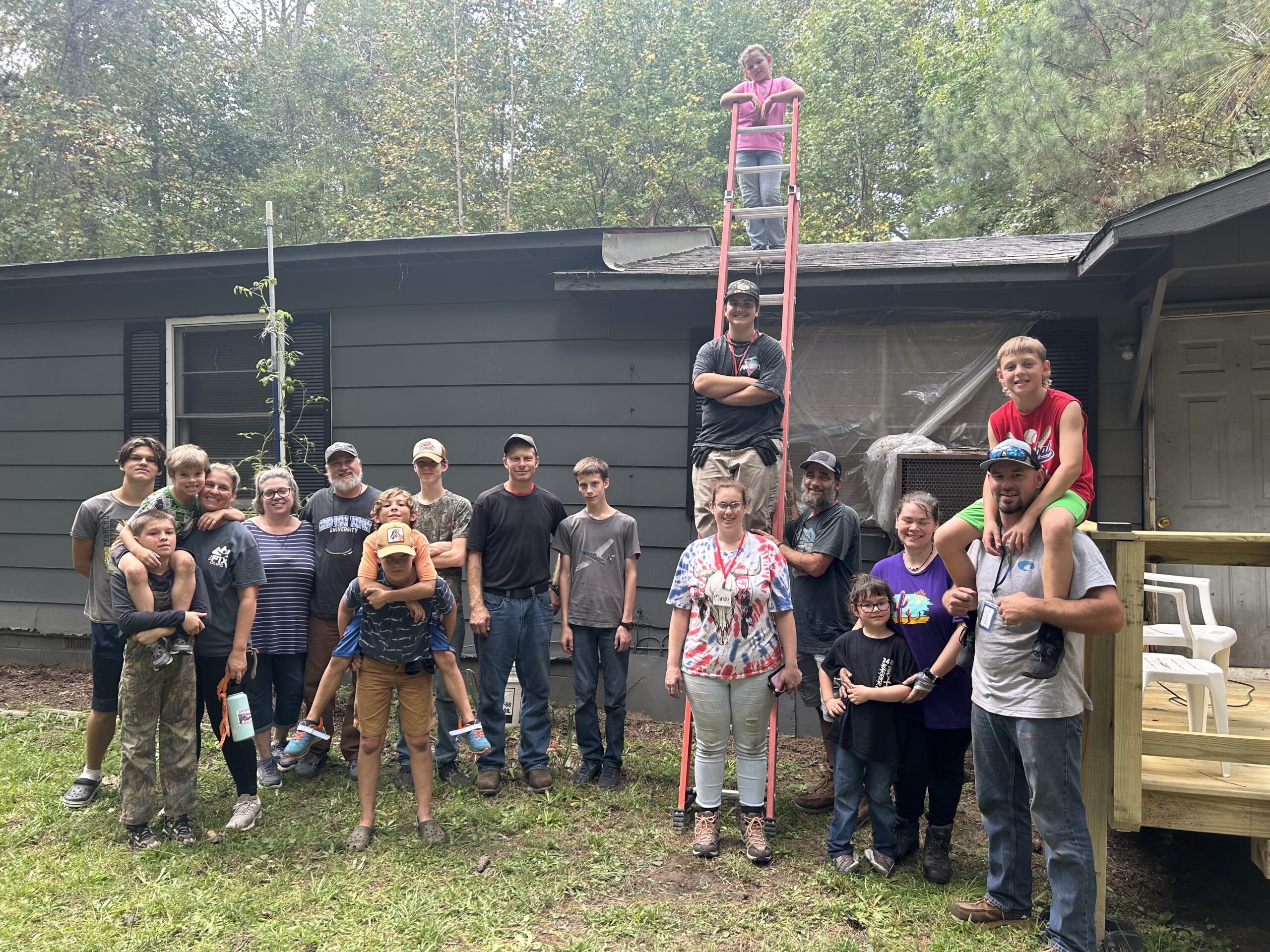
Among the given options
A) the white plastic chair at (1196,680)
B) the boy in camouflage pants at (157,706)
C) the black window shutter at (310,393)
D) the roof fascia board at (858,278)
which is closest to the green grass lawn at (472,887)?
the boy in camouflage pants at (157,706)

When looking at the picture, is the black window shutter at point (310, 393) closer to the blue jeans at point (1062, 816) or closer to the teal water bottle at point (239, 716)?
the teal water bottle at point (239, 716)

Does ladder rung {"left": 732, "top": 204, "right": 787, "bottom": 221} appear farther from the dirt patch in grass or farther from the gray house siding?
the dirt patch in grass

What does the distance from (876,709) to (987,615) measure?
710mm

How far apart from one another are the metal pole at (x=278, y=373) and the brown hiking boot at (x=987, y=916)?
4881 millimetres

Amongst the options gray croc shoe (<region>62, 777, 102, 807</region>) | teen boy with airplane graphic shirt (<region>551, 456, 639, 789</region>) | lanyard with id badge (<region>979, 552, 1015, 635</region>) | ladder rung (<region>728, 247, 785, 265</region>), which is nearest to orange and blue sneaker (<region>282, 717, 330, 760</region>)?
gray croc shoe (<region>62, 777, 102, 807</region>)

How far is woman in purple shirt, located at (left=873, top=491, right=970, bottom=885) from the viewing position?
3396 mm

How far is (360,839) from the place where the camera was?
3652 mm

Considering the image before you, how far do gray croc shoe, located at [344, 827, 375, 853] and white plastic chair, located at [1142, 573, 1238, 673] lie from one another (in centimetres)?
357

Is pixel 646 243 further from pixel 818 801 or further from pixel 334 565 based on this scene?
pixel 818 801

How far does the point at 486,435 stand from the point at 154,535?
110 inches

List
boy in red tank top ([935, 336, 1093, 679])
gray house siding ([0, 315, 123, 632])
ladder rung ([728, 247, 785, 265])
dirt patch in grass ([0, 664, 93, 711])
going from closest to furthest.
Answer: boy in red tank top ([935, 336, 1093, 679]), ladder rung ([728, 247, 785, 265]), dirt patch in grass ([0, 664, 93, 711]), gray house siding ([0, 315, 123, 632])

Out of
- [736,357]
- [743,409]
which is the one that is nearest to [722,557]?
[743,409]

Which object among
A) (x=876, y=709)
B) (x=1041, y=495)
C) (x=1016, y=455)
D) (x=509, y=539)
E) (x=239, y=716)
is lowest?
(x=239, y=716)

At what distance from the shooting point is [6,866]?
3.52 metres
